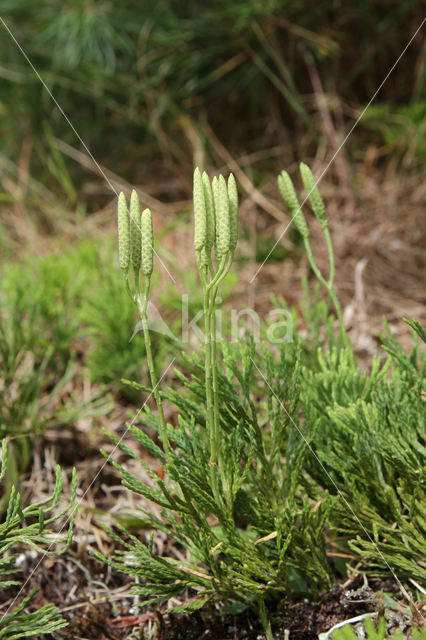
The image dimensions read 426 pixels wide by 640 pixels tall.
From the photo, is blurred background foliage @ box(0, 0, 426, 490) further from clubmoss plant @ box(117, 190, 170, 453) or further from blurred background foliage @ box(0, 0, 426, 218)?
clubmoss plant @ box(117, 190, 170, 453)

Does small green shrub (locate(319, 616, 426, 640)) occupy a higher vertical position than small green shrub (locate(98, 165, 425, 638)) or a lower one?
lower

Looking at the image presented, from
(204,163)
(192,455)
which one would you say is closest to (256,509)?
(192,455)

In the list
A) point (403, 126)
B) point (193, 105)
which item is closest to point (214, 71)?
point (193, 105)

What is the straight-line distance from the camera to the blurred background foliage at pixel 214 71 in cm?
243

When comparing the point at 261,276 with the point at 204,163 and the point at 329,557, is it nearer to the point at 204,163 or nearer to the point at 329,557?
the point at 204,163

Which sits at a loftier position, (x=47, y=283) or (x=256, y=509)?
(x=47, y=283)

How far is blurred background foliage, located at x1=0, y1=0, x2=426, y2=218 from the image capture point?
7.98 feet

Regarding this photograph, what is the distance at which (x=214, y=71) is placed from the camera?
8.32ft

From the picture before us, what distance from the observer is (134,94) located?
2652 millimetres

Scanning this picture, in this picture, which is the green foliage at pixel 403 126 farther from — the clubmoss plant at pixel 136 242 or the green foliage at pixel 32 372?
the clubmoss plant at pixel 136 242

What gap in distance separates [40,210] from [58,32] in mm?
812

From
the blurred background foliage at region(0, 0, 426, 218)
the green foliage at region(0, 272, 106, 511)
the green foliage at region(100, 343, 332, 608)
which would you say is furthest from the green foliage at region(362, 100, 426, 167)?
the green foliage at region(100, 343, 332, 608)

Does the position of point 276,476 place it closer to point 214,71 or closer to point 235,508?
point 235,508

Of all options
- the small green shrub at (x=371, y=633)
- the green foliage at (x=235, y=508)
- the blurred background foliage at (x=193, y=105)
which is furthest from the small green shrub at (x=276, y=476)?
the blurred background foliage at (x=193, y=105)
